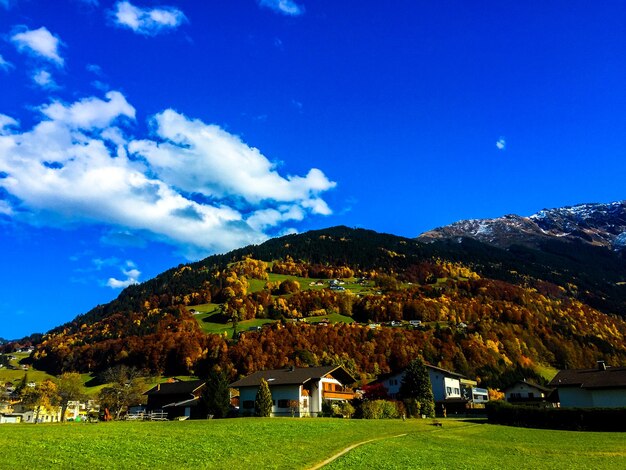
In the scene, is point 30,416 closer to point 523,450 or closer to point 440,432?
point 440,432

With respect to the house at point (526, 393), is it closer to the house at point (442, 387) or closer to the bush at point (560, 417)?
the house at point (442, 387)

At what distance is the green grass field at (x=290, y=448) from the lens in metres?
27.8

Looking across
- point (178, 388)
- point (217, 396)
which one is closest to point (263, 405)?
point (217, 396)

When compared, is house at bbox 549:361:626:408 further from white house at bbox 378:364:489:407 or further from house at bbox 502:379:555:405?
white house at bbox 378:364:489:407

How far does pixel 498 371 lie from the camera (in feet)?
586

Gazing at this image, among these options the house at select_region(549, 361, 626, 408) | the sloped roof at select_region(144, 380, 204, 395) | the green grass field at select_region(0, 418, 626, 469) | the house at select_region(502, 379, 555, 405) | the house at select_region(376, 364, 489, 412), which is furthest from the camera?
the house at select_region(502, 379, 555, 405)

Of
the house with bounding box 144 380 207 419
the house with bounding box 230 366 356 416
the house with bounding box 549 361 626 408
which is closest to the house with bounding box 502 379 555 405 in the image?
the house with bounding box 549 361 626 408

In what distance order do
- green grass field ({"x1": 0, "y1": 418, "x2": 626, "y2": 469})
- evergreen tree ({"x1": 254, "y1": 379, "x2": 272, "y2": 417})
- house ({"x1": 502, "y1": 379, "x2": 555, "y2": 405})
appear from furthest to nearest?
house ({"x1": 502, "y1": 379, "x2": 555, "y2": 405}) < evergreen tree ({"x1": 254, "y1": 379, "x2": 272, "y2": 417}) < green grass field ({"x1": 0, "y1": 418, "x2": 626, "y2": 469})

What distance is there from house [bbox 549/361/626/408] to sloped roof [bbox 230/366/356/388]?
35.8 meters

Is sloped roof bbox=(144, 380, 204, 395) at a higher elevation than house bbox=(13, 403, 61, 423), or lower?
higher

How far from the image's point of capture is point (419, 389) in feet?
262

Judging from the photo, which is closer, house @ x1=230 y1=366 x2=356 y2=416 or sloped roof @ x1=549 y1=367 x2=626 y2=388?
sloped roof @ x1=549 y1=367 x2=626 y2=388

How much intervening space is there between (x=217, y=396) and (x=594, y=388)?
187ft

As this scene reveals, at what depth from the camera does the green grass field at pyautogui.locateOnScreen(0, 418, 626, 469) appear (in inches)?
1095
